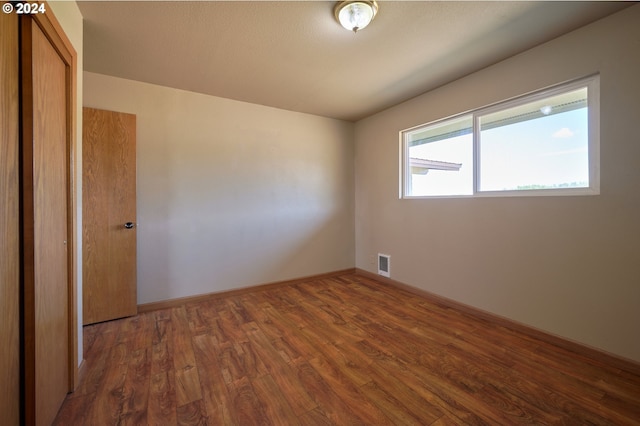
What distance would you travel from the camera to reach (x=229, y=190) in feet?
10.7

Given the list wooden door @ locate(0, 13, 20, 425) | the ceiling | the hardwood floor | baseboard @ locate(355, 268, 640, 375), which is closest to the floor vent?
baseboard @ locate(355, 268, 640, 375)

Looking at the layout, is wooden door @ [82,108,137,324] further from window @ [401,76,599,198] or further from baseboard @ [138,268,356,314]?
window @ [401,76,599,198]

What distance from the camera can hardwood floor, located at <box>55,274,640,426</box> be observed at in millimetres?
1398

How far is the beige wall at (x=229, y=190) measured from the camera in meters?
2.80

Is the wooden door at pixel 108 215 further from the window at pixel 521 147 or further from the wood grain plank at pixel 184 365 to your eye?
the window at pixel 521 147

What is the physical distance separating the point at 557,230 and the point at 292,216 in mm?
2923

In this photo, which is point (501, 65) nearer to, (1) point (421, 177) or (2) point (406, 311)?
(1) point (421, 177)

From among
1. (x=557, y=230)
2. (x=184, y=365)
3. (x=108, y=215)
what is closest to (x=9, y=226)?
(x=184, y=365)

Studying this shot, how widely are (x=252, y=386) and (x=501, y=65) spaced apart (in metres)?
3.47

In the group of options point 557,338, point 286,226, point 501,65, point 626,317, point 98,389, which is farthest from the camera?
point 286,226

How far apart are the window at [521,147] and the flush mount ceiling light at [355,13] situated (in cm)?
Answer: 167

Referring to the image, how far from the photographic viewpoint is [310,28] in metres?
1.92

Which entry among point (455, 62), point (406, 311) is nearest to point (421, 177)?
point (455, 62)

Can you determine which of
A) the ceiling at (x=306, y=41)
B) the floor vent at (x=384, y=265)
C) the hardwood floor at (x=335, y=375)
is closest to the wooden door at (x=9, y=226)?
the hardwood floor at (x=335, y=375)
